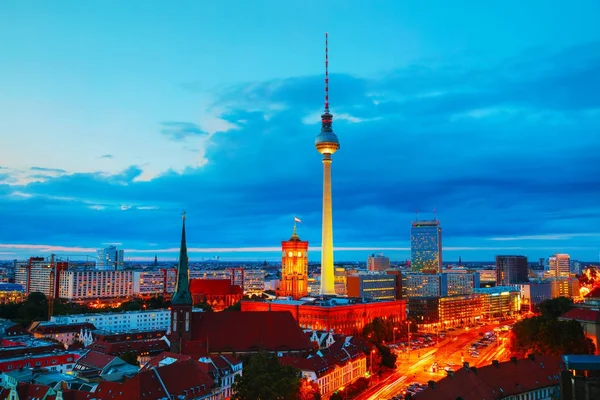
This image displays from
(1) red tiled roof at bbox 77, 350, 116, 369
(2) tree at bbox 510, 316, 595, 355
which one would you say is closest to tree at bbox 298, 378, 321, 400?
(1) red tiled roof at bbox 77, 350, 116, 369

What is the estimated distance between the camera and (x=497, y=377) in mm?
55094

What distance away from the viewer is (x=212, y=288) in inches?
7205

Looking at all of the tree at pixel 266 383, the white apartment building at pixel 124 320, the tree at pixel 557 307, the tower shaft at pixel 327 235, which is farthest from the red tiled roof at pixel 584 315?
the white apartment building at pixel 124 320

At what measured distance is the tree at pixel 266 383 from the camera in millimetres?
50406

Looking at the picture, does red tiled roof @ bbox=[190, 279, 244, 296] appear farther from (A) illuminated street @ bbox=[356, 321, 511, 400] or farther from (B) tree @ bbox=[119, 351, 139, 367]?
Answer: (B) tree @ bbox=[119, 351, 139, 367]

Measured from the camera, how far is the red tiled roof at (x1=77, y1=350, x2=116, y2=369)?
67750 millimetres

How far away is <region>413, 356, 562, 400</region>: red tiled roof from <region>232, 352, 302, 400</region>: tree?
418 inches

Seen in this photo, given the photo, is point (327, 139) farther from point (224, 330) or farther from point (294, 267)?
point (224, 330)

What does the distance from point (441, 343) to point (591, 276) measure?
151 feet

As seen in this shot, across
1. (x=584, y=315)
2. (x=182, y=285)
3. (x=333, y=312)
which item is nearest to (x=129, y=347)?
(x=182, y=285)

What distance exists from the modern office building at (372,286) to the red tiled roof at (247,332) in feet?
359

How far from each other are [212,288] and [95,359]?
4483 inches

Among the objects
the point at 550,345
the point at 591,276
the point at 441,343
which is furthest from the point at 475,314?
the point at 550,345

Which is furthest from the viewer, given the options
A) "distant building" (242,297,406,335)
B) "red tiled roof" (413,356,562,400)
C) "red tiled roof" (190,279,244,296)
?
"red tiled roof" (190,279,244,296)
